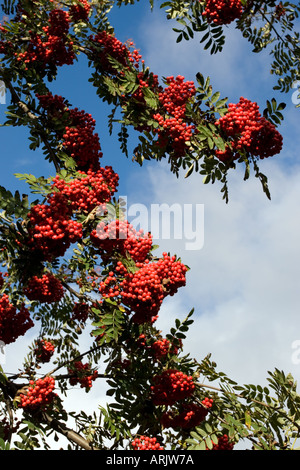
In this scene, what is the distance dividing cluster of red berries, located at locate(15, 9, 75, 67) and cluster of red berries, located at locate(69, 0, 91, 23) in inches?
5.0

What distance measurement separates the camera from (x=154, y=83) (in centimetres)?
555

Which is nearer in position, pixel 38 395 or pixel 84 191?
pixel 84 191

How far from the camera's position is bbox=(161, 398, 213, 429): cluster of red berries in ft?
15.9

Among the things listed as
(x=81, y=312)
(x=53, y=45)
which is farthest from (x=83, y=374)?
(x=53, y=45)

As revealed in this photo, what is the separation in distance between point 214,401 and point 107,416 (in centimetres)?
111

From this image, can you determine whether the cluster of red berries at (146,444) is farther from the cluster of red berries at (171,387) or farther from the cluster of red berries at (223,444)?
the cluster of red berries at (223,444)

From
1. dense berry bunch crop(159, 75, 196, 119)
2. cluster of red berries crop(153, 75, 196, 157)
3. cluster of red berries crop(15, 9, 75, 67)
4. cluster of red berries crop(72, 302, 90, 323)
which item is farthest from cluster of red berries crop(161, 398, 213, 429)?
cluster of red berries crop(15, 9, 75, 67)

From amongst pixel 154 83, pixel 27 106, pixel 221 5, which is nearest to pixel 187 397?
pixel 154 83

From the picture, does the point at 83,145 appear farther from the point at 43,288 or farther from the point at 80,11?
the point at 80,11

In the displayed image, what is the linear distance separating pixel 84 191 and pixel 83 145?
2.71 ft

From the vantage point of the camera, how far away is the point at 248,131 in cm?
470

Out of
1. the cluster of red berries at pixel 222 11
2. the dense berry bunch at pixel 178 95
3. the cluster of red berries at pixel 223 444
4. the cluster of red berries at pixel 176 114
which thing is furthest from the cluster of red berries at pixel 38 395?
the cluster of red berries at pixel 222 11

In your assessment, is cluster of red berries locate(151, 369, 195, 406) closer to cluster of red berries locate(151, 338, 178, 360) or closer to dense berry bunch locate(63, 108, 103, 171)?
cluster of red berries locate(151, 338, 178, 360)

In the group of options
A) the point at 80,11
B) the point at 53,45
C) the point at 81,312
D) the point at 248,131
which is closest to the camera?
the point at 248,131
